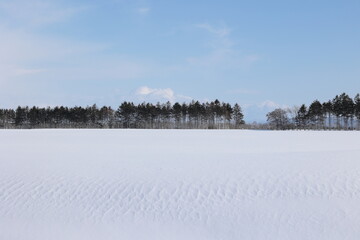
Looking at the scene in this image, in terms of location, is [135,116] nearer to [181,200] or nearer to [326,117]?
[326,117]

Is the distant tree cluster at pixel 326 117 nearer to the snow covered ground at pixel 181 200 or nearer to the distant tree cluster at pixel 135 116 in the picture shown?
the distant tree cluster at pixel 135 116

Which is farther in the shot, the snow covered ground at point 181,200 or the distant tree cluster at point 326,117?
the distant tree cluster at point 326,117

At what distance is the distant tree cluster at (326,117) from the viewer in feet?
312

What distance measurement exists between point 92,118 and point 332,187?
113271 millimetres

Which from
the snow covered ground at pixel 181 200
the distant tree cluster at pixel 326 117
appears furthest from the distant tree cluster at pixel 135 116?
the snow covered ground at pixel 181 200

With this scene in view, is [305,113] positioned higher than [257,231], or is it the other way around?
[305,113]

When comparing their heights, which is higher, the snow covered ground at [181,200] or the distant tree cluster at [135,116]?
the distant tree cluster at [135,116]

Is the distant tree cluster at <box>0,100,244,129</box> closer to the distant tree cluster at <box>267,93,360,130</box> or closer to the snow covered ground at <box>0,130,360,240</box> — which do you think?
the distant tree cluster at <box>267,93,360,130</box>

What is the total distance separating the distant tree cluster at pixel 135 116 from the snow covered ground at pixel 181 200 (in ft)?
305

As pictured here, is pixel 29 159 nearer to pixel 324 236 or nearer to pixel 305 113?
pixel 324 236

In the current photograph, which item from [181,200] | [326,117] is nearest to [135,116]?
[326,117]

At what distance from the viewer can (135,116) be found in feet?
372

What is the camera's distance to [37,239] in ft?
30.8

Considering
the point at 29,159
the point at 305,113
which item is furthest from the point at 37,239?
the point at 305,113
